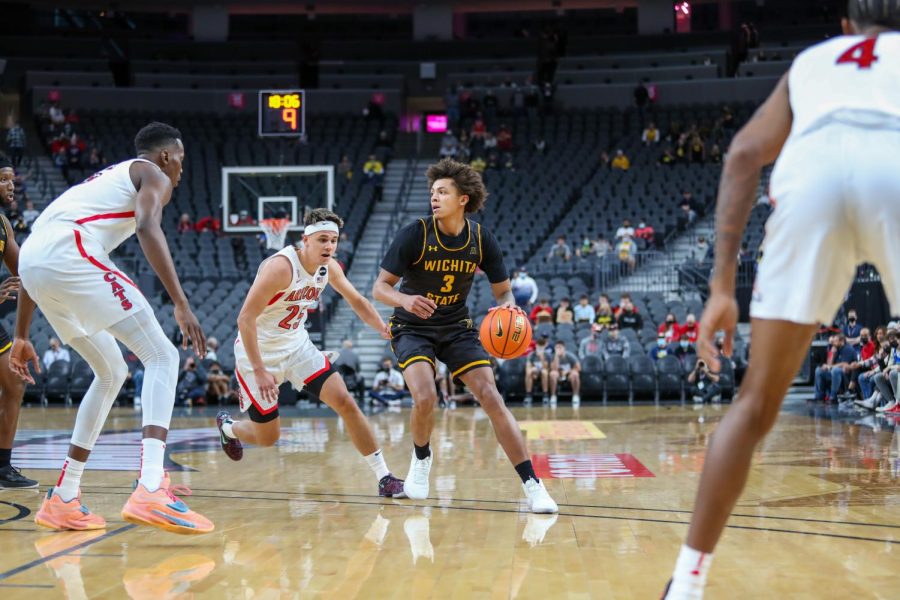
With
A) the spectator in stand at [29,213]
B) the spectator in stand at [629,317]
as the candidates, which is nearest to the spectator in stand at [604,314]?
the spectator in stand at [629,317]

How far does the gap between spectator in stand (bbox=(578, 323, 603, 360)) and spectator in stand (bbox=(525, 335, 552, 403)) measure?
638mm

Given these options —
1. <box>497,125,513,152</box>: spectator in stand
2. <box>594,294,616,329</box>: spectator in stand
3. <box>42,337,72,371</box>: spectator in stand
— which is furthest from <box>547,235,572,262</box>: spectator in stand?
<box>42,337,72,371</box>: spectator in stand

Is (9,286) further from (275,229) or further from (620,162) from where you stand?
(620,162)

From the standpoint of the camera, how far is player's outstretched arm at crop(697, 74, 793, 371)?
2.41 meters

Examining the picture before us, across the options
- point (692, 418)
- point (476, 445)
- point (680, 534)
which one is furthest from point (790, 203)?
point (692, 418)

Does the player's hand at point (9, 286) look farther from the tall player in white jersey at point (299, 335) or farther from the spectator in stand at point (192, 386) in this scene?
the spectator in stand at point (192, 386)

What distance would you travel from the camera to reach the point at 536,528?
13.8 feet

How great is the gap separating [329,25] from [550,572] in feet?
103

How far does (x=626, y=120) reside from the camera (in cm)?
2578

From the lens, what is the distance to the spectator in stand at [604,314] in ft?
50.2

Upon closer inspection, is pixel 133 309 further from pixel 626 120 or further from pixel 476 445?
pixel 626 120

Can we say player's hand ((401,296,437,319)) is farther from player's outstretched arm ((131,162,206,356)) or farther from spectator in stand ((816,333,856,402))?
spectator in stand ((816,333,856,402))

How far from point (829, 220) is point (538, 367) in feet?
39.8

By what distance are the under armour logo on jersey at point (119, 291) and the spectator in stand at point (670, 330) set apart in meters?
11.7
